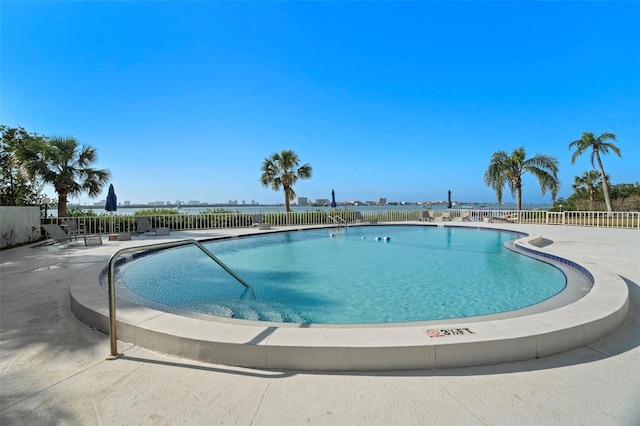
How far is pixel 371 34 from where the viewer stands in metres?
13.6

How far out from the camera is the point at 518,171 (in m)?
19.8

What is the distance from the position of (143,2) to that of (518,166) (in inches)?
868

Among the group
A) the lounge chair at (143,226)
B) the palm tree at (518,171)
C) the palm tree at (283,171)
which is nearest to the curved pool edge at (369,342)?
the lounge chair at (143,226)

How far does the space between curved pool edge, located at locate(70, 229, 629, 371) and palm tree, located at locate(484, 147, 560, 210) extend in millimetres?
20085

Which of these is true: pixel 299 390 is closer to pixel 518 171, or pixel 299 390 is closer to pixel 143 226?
pixel 143 226

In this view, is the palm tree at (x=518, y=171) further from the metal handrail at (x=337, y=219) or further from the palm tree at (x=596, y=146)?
the metal handrail at (x=337, y=219)

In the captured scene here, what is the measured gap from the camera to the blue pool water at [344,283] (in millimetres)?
4141

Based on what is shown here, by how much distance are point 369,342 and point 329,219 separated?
51.4ft

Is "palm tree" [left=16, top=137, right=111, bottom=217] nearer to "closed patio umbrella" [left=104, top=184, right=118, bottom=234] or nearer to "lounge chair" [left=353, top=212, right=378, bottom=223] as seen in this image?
"closed patio umbrella" [left=104, top=184, right=118, bottom=234]

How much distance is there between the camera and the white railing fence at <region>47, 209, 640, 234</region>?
1284 centimetres

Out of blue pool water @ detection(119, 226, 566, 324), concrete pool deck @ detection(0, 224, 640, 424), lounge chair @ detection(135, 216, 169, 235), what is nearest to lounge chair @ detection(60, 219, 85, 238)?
lounge chair @ detection(135, 216, 169, 235)

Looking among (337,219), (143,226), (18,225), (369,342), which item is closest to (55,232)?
(18,225)

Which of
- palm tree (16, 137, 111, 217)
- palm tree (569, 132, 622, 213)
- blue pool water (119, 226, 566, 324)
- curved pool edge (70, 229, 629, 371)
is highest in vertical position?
palm tree (569, 132, 622, 213)

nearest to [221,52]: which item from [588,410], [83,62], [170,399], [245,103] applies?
[245,103]
